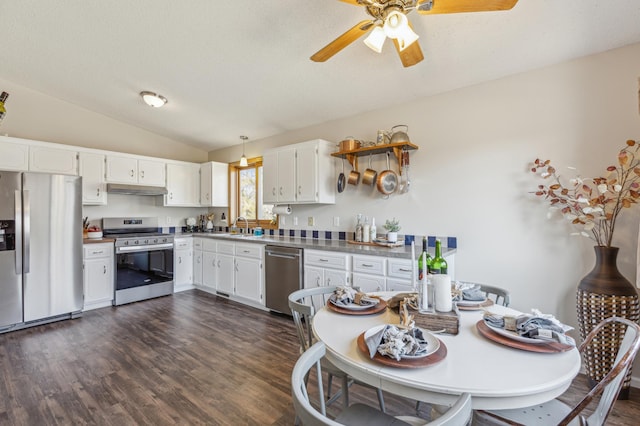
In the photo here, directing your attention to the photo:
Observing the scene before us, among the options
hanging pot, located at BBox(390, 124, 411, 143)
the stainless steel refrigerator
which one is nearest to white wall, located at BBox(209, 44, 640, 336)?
hanging pot, located at BBox(390, 124, 411, 143)

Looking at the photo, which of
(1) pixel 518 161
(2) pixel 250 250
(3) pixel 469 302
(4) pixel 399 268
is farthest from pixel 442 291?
(2) pixel 250 250

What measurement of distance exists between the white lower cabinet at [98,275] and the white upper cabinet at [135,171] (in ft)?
3.32

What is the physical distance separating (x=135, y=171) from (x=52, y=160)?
3.07 ft

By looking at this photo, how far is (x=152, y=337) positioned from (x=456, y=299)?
291 centimetres

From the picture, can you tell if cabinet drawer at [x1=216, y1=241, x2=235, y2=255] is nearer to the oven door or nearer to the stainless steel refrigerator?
the oven door

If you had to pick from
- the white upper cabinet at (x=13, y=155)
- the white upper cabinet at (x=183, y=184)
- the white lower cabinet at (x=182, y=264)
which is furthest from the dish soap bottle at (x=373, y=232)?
the white upper cabinet at (x=13, y=155)

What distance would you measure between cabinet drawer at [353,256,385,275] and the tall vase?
1439 millimetres

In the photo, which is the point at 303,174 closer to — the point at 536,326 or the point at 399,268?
the point at 399,268

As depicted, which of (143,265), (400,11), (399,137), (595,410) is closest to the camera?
(595,410)

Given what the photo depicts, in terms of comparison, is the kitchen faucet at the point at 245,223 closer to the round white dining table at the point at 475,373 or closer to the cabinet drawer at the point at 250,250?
the cabinet drawer at the point at 250,250

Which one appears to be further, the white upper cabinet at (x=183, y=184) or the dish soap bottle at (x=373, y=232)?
the white upper cabinet at (x=183, y=184)

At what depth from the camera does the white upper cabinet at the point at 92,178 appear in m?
4.07

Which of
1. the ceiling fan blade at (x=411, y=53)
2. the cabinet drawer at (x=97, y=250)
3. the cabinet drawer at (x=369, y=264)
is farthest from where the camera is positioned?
the cabinet drawer at (x=97, y=250)

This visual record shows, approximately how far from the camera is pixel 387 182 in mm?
3266
